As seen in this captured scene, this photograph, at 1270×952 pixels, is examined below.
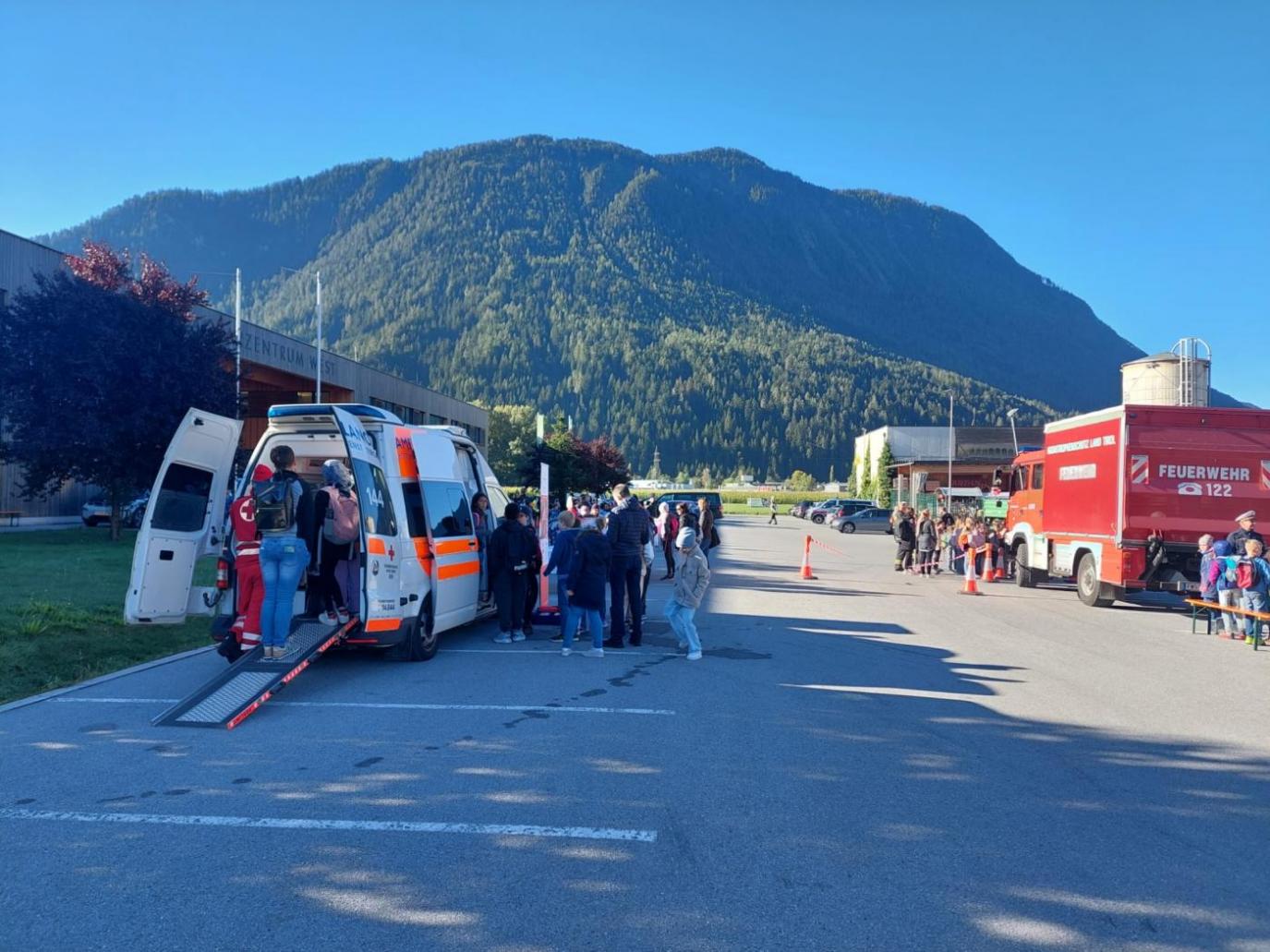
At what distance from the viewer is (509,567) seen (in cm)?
1154

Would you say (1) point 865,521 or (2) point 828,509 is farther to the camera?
(2) point 828,509

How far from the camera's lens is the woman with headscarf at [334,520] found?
30.5ft

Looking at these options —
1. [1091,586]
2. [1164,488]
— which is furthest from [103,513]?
[1164,488]

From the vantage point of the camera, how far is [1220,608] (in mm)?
13758

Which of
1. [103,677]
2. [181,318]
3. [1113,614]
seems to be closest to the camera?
[103,677]

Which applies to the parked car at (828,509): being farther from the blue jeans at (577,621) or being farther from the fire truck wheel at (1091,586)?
the blue jeans at (577,621)

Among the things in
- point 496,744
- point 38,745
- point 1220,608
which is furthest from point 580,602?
point 1220,608

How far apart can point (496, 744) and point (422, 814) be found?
5.11ft

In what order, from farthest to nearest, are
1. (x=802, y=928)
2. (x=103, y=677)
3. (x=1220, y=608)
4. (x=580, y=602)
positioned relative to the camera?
(x=1220, y=608)
(x=580, y=602)
(x=103, y=677)
(x=802, y=928)

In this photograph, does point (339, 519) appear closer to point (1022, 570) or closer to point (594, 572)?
point (594, 572)

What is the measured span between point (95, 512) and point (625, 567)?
92.3 ft

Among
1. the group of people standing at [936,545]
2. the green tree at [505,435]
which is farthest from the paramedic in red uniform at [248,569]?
the green tree at [505,435]

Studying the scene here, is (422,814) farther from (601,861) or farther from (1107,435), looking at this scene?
(1107,435)

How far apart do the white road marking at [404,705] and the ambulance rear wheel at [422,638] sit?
179cm
